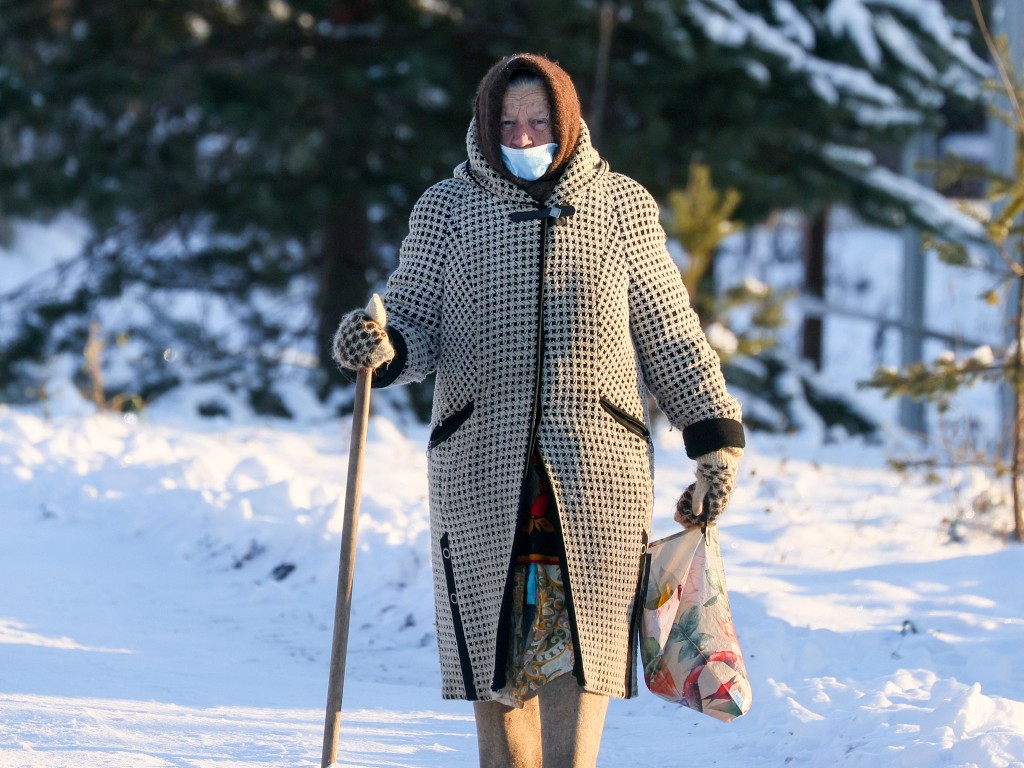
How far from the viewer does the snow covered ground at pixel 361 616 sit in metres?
4.02

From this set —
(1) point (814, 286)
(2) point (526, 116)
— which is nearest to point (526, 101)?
(2) point (526, 116)

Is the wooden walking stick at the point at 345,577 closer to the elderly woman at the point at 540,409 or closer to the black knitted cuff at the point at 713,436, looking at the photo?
the elderly woman at the point at 540,409

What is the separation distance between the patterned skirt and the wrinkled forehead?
0.73 meters

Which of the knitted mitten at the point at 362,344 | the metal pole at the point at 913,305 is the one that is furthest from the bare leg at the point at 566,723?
the metal pole at the point at 913,305

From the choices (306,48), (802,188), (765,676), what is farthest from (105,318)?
(765,676)

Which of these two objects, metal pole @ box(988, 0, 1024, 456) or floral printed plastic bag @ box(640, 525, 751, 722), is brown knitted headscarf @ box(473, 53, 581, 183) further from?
metal pole @ box(988, 0, 1024, 456)

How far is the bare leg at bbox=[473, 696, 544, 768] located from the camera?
10.3 feet

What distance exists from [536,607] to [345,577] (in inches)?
17.2

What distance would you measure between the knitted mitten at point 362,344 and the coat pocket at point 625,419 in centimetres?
47

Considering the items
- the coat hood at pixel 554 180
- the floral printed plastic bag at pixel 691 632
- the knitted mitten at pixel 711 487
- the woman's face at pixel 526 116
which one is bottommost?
the floral printed plastic bag at pixel 691 632

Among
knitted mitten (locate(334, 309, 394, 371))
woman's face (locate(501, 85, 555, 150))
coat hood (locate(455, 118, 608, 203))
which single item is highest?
woman's face (locate(501, 85, 555, 150))

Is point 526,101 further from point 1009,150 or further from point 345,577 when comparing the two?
point 1009,150

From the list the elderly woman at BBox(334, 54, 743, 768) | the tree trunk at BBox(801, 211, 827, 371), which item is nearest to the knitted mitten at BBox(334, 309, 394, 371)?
the elderly woman at BBox(334, 54, 743, 768)

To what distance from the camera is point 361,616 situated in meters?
5.80
